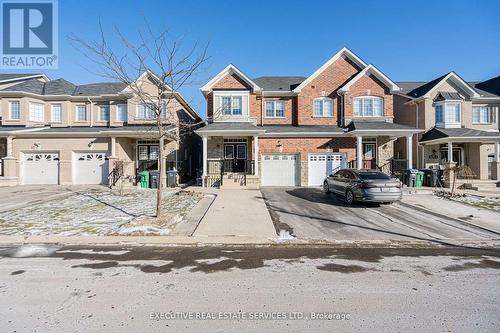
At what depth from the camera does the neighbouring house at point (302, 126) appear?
1816 cm

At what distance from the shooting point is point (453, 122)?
68.8 feet

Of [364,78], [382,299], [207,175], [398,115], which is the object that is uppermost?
[364,78]

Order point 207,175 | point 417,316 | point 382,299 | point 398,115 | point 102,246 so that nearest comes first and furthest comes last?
1. point 417,316
2. point 382,299
3. point 102,246
4. point 207,175
5. point 398,115

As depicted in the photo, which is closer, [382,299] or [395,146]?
[382,299]

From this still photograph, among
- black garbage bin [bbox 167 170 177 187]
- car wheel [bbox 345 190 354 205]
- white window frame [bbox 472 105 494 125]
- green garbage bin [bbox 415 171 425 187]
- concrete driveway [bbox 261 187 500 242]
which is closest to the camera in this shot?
concrete driveway [bbox 261 187 500 242]

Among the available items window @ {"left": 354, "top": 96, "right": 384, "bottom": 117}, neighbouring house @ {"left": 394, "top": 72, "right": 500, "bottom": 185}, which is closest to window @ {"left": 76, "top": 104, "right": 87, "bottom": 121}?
window @ {"left": 354, "top": 96, "right": 384, "bottom": 117}

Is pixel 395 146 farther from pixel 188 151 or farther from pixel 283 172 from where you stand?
pixel 188 151

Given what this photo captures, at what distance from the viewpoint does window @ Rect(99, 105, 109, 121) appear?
843 inches

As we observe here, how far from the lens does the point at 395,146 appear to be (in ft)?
74.1

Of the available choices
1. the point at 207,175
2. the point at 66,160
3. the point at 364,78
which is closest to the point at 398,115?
the point at 364,78

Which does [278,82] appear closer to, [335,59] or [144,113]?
[335,59]

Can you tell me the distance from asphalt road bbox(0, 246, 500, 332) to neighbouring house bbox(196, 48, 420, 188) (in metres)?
11.3

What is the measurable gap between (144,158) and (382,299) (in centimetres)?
1956

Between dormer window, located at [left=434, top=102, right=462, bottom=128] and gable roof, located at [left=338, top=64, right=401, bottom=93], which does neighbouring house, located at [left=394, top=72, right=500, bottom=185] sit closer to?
dormer window, located at [left=434, top=102, right=462, bottom=128]
